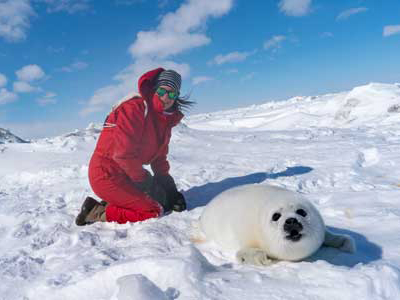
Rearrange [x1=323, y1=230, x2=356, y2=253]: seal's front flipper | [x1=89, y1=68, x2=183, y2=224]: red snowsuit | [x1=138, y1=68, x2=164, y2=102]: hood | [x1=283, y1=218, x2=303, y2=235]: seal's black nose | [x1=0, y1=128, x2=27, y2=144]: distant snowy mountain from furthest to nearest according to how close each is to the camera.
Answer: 1. [x1=0, y1=128, x2=27, y2=144]: distant snowy mountain
2. [x1=138, y1=68, x2=164, y2=102]: hood
3. [x1=89, y1=68, x2=183, y2=224]: red snowsuit
4. [x1=323, y1=230, x2=356, y2=253]: seal's front flipper
5. [x1=283, y1=218, x2=303, y2=235]: seal's black nose

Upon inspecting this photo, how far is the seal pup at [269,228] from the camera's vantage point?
1760mm

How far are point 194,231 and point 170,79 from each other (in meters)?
1.33

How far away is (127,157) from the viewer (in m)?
2.88

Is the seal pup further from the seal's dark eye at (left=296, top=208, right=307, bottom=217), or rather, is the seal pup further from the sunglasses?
the sunglasses

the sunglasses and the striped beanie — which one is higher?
the striped beanie

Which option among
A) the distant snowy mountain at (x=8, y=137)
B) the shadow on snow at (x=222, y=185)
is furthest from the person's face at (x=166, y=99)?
the distant snowy mountain at (x=8, y=137)

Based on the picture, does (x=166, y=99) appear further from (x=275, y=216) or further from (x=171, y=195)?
(x=275, y=216)

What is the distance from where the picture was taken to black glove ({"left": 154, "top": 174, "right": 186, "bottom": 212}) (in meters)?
3.13

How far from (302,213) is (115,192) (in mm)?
1674

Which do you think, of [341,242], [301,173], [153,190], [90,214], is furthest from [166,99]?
[301,173]

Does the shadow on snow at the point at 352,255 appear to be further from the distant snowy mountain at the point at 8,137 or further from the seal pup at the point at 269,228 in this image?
the distant snowy mountain at the point at 8,137

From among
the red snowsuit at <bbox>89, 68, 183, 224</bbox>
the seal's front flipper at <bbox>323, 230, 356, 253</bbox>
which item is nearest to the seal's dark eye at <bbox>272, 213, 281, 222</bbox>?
the seal's front flipper at <bbox>323, 230, 356, 253</bbox>

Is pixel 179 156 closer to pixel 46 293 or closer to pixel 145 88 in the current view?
pixel 145 88

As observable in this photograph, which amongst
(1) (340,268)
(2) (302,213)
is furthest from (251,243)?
(1) (340,268)
